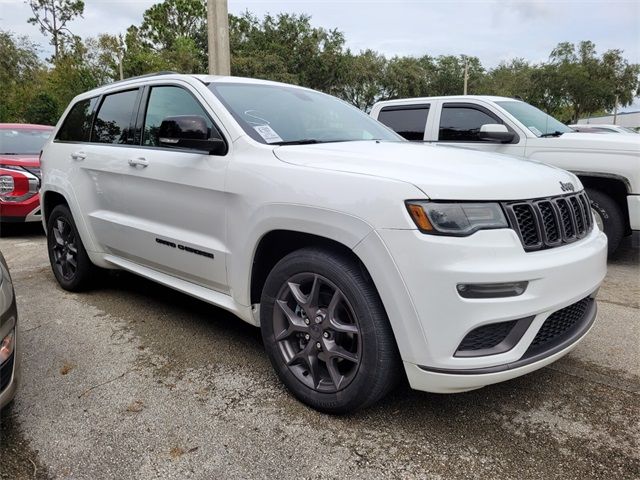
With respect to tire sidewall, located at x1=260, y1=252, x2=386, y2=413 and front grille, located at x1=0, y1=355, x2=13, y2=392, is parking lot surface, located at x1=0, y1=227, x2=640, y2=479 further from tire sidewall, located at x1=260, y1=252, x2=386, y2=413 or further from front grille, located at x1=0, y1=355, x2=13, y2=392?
front grille, located at x1=0, y1=355, x2=13, y2=392

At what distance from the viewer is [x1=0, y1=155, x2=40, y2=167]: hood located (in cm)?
728

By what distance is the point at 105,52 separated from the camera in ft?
118

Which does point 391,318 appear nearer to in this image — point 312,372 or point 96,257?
point 312,372

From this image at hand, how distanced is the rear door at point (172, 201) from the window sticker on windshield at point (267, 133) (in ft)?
0.73

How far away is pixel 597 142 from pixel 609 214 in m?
0.77

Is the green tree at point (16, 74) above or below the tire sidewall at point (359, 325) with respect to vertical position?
above

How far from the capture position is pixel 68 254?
14.6 ft

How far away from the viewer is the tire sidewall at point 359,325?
221 centimetres

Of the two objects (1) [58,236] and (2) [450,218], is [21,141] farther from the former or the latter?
(2) [450,218]

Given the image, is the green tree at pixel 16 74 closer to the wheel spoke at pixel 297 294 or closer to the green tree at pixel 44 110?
the green tree at pixel 44 110

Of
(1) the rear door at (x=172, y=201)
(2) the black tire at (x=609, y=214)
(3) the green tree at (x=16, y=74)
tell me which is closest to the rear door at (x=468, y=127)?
(2) the black tire at (x=609, y=214)

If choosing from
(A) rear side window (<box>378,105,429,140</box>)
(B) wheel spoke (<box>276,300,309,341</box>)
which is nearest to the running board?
(B) wheel spoke (<box>276,300,309,341</box>)

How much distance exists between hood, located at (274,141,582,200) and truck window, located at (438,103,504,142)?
3623mm

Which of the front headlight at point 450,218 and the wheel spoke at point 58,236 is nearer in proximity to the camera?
the front headlight at point 450,218
